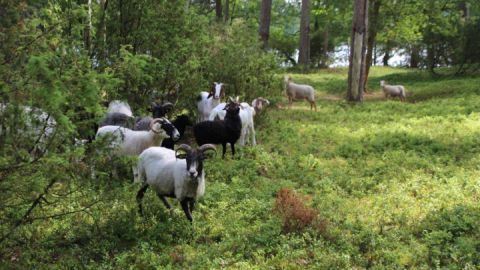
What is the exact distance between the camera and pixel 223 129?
11383mm

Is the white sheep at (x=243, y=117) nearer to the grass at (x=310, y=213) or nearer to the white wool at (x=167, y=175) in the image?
the grass at (x=310, y=213)

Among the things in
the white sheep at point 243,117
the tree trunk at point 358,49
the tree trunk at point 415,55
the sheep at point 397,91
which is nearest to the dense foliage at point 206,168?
the white sheep at point 243,117

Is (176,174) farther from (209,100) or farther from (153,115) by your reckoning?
(209,100)

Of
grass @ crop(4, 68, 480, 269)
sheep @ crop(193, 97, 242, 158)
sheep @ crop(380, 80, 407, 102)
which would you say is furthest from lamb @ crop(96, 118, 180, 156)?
sheep @ crop(380, 80, 407, 102)

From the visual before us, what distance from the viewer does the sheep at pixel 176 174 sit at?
284 inches

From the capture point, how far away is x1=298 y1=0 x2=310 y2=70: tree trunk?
32.1 metres

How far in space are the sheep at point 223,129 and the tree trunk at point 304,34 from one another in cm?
2195

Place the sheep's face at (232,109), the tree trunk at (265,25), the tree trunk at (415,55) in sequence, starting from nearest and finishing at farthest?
the sheep's face at (232,109) < the tree trunk at (265,25) < the tree trunk at (415,55)

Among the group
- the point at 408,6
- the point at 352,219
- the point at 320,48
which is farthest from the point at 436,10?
the point at 352,219

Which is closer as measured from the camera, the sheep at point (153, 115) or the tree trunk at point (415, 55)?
the sheep at point (153, 115)

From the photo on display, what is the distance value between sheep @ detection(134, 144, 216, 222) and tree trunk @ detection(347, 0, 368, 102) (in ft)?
46.0

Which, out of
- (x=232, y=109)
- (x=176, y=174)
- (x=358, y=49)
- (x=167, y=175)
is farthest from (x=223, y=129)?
(x=358, y=49)

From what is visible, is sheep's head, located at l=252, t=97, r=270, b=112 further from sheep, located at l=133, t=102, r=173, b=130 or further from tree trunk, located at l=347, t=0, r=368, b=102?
tree trunk, located at l=347, t=0, r=368, b=102

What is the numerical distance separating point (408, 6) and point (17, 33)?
72.7 ft
